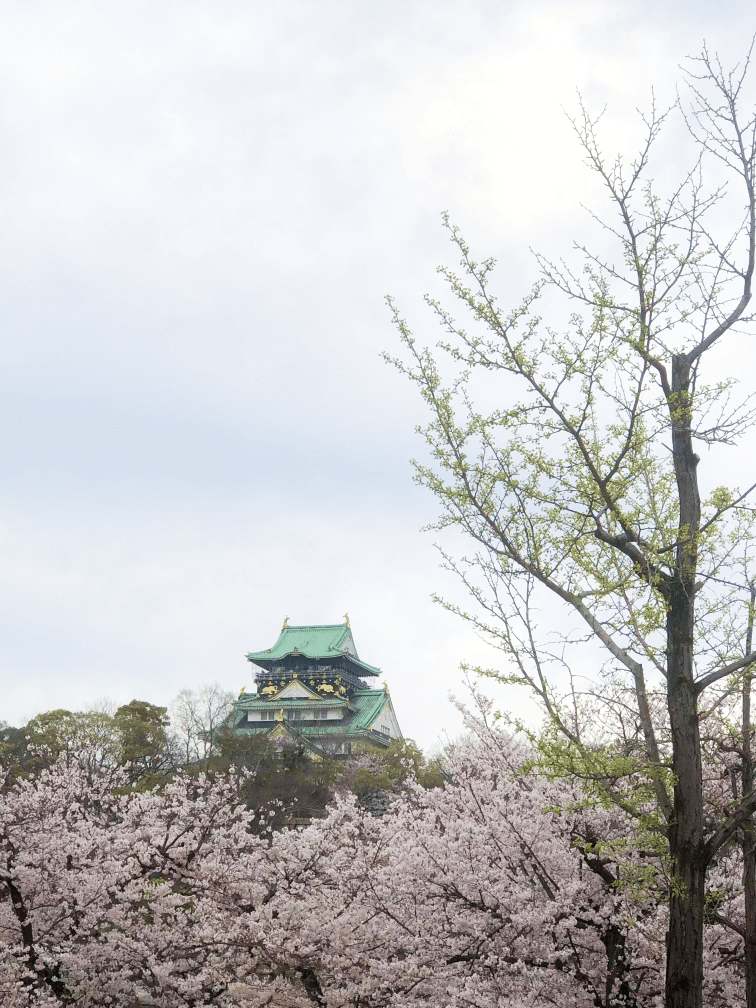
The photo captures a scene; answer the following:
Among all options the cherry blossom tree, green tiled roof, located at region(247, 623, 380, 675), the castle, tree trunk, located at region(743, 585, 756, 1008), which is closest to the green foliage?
the castle

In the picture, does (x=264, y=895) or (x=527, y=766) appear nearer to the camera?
(x=527, y=766)

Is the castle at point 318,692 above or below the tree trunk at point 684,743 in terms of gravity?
above

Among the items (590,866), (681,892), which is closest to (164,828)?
(590,866)

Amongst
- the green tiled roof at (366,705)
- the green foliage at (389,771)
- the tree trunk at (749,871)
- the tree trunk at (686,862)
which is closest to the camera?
the tree trunk at (686,862)

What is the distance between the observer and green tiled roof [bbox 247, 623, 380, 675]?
65062 mm

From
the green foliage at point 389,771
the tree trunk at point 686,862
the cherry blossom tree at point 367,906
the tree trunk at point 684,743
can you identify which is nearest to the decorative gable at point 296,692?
the green foliage at point 389,771

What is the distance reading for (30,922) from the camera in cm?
1406

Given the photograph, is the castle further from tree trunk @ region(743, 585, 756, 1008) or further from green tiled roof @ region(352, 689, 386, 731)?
tree trunk @ region(743, 585, 756, 1008)

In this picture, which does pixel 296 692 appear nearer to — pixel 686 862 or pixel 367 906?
pixel 367 906

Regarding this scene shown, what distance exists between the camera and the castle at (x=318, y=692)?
61.3 m

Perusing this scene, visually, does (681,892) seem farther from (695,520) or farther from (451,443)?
(451,443)

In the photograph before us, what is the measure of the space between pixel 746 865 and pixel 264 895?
23.2 ft

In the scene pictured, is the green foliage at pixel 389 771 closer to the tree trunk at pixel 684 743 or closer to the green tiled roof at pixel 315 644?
the green tiled roof at pixel 315 644

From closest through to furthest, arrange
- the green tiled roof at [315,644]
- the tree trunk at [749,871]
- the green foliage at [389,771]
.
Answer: the tree trunk at [749,871]
the green foliage at [389,771]
the green tiled roof at [315,644]
